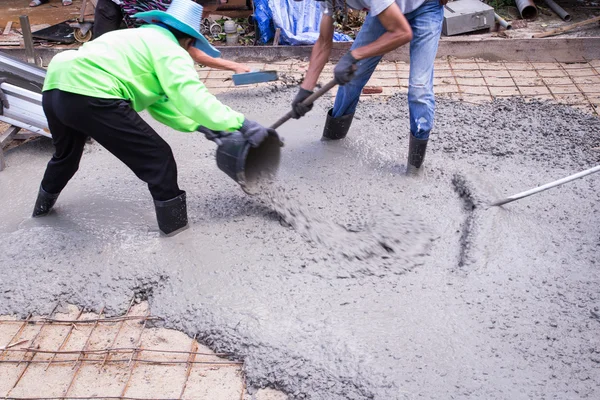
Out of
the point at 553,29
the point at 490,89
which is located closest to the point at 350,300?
the point at 490,89

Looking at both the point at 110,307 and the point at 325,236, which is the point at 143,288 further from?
the point at 325,236

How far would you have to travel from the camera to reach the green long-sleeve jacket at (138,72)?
2.63 m

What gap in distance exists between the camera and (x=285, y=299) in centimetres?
267

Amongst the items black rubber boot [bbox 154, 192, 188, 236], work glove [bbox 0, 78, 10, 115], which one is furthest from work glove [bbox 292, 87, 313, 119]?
work glove [bbox 0, 78, 10, 115]

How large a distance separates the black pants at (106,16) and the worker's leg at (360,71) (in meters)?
2.11

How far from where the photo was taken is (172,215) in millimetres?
3000

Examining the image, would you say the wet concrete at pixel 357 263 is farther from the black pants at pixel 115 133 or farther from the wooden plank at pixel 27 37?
the wooden plank at pixel 27 37

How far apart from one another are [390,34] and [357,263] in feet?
4.01

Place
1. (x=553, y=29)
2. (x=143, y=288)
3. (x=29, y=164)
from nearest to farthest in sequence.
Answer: (x=143, y=288), (x=29, y=164), (x=553, y=29)

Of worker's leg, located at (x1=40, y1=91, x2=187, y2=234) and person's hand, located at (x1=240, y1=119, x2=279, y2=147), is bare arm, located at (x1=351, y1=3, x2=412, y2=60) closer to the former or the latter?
person's hand, located at (x1=240, y1=119, x2=279, y2=147)

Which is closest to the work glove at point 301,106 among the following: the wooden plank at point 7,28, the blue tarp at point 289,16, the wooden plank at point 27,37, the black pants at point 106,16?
the black pants at point 106,16

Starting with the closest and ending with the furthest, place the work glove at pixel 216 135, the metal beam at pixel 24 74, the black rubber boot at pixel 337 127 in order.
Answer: the work glove at pixel 216 135 → the black rubber boot at pixel 337 127 → the metal beam at pixel 24 74

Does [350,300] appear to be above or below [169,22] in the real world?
below

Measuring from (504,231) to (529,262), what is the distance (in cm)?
23
